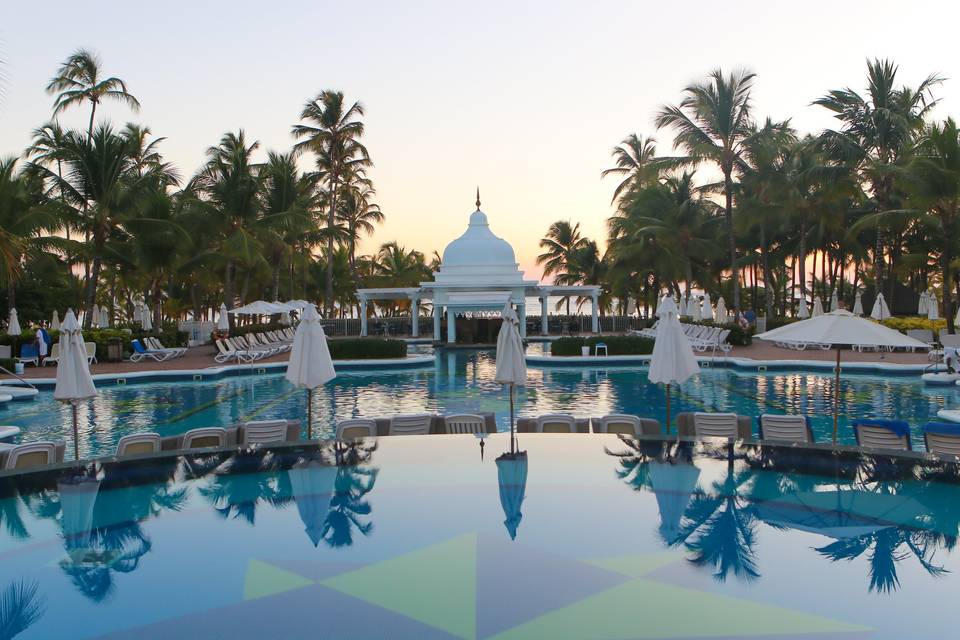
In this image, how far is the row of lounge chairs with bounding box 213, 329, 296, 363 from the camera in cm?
2316

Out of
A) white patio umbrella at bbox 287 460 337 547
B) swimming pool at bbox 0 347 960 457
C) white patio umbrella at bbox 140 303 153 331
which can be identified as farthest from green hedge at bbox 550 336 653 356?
white patio umbrella at bbox 287 460 337 547

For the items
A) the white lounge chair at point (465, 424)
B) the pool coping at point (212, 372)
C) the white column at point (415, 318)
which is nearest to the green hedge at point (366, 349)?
the pool coping at point (212, 372)

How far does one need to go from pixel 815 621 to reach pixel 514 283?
93.7 feet

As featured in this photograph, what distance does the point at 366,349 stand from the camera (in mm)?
24312

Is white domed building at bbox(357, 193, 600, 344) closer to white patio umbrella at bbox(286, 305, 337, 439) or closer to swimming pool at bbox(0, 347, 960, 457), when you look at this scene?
swimming pool at bbox(0, 347, 960, 457)

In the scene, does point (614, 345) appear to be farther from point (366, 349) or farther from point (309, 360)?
point (309, 360)

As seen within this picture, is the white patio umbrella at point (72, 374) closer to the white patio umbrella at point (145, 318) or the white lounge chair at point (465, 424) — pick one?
the white lounge chair at point (465, 424)

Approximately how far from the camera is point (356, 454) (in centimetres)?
926

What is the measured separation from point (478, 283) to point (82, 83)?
1742cm

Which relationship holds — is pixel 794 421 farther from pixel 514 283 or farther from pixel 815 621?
pixel 514 283

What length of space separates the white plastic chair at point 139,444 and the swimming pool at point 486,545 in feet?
3.06

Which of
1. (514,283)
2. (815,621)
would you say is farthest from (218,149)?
(815,621)

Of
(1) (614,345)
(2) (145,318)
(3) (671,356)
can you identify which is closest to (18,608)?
(3) (671,356)

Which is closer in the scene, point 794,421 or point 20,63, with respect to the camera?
point 20,63
